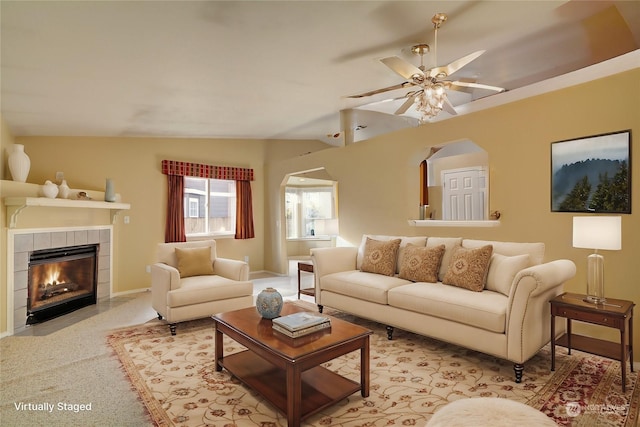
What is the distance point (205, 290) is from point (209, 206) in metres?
3.25

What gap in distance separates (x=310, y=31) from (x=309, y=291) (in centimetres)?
305

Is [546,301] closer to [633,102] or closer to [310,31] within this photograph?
[633,102]

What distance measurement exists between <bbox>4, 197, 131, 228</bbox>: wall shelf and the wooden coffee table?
2529 millimetres

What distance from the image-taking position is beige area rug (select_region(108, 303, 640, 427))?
2.00m

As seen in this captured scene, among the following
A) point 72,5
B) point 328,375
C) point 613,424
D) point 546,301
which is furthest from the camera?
point 546,301

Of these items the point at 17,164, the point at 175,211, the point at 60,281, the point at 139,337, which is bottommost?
the point at 139,337

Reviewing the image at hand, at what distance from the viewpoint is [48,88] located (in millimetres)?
3234

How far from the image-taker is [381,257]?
3.78 m

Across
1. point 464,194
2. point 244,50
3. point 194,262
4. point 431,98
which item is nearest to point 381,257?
point 431,98

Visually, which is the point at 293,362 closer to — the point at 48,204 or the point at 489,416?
the point at 489,416

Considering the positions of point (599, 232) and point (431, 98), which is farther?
point (431, 98)

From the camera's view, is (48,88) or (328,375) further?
(48,88)

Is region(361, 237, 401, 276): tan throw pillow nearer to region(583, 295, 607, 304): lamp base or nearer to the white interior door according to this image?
region(583, 295, 607, 304): lamp base

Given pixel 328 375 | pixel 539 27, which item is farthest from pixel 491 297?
pixel 539 27
